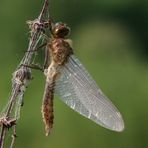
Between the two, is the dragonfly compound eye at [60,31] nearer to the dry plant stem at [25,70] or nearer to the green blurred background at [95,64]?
the dry plant stem at [25,70]

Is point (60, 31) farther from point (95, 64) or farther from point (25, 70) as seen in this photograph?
point (95, 64)

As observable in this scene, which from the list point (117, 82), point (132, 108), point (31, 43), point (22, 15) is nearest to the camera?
point (31, 43)

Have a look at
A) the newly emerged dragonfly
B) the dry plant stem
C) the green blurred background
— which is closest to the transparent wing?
the newly emerged dragonfly

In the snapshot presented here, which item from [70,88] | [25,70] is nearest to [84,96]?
[70,88]

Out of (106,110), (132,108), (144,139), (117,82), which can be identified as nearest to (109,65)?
(117,82)

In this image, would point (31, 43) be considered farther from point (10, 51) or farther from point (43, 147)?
point (10, 51)

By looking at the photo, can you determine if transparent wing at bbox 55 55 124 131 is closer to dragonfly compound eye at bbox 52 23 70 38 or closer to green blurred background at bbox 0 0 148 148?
dragonfly compound eye at bbox 52 23 70 38

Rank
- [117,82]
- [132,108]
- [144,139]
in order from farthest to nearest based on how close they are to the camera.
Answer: [117,82], [132,108], [144,139]

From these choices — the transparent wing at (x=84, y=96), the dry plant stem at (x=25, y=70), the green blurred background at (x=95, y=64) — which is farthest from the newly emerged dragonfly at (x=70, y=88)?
the green blurred background at (x=95, y=64)
